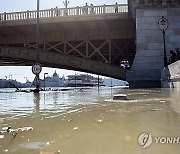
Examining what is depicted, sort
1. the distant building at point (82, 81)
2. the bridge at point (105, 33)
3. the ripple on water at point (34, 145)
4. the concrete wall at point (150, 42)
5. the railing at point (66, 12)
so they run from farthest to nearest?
the distant building at point (82, 81)
the railing at point (66, 12)
the bridge at point (105, 33)
the concrete wall at point (150, 42)
the ripple on water at point (34, 145)

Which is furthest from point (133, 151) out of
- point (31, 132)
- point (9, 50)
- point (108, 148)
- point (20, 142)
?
point (9, 50)

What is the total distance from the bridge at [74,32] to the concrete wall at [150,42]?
3.41m

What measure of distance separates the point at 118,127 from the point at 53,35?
2793 cm

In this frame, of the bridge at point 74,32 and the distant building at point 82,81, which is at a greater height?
the bridge at point 74,32

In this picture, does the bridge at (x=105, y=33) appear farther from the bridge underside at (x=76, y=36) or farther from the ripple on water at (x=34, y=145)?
the ripple on water at (x=34, y=145)

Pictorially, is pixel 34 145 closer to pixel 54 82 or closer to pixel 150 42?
pixel 150 42

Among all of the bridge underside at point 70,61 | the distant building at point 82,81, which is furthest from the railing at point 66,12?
the distant building at point 82,81

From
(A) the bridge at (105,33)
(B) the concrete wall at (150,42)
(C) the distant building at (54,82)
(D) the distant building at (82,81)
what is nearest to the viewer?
(B) the concrete wall at (150,42)

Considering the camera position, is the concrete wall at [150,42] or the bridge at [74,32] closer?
the concrete wall at [150,42]

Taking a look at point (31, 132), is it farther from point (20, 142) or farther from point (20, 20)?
point (20, 20)

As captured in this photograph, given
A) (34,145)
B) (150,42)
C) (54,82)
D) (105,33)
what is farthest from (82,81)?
(34,145)

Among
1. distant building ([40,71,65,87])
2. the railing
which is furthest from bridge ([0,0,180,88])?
distant building ([40,71,65,87])

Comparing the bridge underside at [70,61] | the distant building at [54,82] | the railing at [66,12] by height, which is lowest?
the distant building at [54,82]

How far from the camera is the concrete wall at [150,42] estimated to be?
2134cm
